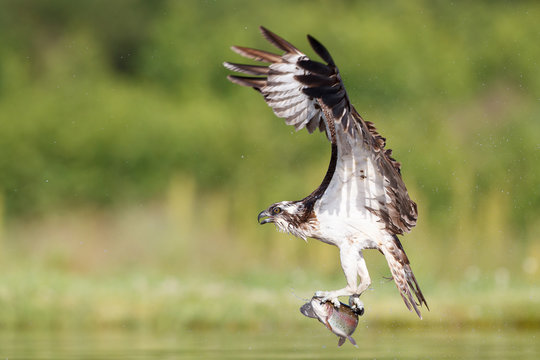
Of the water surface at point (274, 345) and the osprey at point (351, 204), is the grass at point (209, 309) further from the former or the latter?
the osprey at point (351, 204)

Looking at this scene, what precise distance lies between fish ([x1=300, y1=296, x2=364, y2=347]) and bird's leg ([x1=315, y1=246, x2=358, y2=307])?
4 cm

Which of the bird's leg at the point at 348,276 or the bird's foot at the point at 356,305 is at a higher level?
the bird's leg at the point at 348,276

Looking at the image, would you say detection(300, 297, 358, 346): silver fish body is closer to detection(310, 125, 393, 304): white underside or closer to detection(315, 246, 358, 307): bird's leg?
detection(315, 246, 358, 307): bird's leg

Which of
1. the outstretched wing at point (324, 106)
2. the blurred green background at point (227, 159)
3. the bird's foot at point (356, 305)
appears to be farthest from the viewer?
the blurred green background at point (227, 159)

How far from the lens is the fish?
24.6 ft

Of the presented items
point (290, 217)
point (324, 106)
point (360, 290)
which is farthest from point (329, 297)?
point (324, 106)

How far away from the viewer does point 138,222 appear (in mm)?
16906

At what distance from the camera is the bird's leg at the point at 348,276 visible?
7.53 m

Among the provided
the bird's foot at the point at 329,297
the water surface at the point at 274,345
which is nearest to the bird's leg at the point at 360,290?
the bird's foot at the point at 329,297

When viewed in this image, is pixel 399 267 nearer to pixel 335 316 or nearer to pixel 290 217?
pixel 335 316

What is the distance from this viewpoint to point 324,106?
7031 millimetres

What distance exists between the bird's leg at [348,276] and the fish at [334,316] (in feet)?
0.15

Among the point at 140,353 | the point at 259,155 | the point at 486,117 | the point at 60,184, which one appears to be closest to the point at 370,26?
the point at 486,117

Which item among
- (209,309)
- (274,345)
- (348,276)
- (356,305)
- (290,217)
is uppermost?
(209,309)
